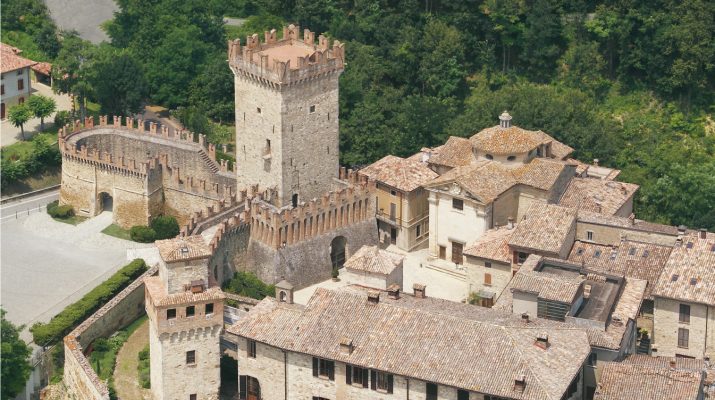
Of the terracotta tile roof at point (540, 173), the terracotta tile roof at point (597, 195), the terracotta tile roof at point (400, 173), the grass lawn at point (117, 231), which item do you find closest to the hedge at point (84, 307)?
the grass lawn at point (117, 231)

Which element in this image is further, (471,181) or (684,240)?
(471,181)

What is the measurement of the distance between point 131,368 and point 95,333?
147 inches

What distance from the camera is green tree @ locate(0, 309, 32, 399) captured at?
89.8 m

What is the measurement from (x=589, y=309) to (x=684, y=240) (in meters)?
10.1

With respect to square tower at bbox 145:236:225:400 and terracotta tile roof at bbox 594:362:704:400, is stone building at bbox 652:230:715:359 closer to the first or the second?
terracotta tile roof at bbox 594:362:704:400

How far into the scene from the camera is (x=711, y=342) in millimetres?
93250

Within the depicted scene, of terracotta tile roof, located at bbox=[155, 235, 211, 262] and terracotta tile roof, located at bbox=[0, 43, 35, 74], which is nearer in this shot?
terracotta tile roof, located at bbox=[155, 235, 211, 262]

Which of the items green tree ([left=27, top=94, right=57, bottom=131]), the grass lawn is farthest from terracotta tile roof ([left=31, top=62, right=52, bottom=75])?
the grass lawn

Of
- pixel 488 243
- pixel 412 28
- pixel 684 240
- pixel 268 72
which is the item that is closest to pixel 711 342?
pixel 684 240

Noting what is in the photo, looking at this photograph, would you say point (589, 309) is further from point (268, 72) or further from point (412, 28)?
point (412, 28)

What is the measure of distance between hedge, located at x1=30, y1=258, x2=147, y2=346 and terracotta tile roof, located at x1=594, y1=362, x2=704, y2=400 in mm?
32493

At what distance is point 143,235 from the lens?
111812 millimetres

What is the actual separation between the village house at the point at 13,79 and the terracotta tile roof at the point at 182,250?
45227mm

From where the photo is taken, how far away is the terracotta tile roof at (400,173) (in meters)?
109
